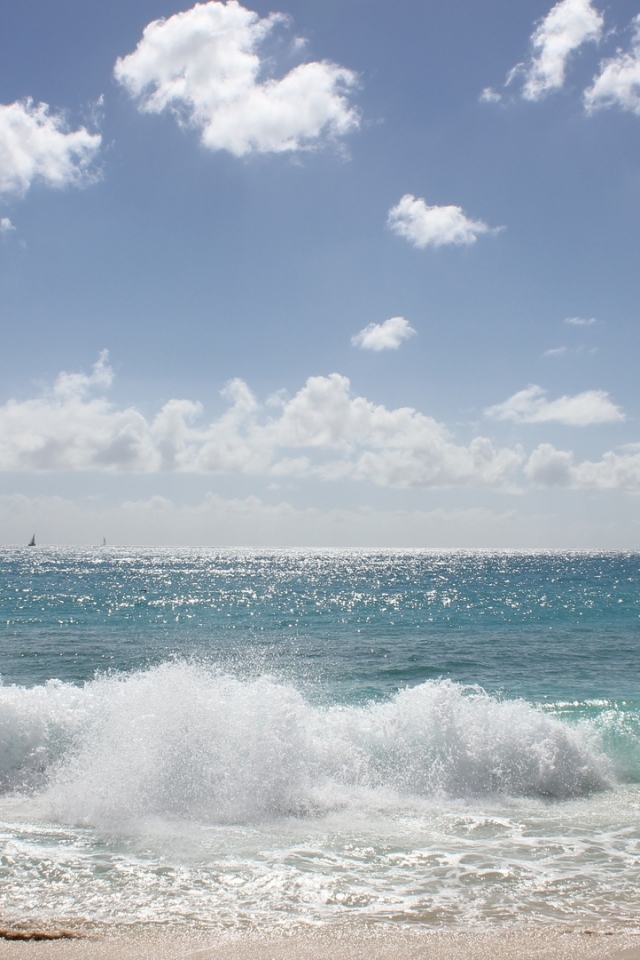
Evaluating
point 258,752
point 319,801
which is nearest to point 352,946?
point 319,801

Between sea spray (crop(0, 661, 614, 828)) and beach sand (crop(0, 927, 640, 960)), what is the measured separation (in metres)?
3.52

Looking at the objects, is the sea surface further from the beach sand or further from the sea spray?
the beach sand

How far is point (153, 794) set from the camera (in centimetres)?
1017

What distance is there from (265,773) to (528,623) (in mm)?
29165

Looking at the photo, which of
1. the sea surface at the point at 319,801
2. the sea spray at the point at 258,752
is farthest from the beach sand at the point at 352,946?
the sea spray at the point at 258,752

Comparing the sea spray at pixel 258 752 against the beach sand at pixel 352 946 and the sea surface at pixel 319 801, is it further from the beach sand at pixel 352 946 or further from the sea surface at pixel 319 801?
the beach sand at pixel 352 946

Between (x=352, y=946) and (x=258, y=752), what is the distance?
5460mm

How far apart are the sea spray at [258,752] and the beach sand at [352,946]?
3.52m

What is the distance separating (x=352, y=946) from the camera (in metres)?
6.08

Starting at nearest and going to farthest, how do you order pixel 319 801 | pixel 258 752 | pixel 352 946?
pixel 352 946 < pixel 319 801 < pixel 258 752

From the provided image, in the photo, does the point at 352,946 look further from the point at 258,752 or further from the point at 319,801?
the point at 258,752

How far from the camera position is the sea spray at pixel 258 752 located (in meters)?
10.3

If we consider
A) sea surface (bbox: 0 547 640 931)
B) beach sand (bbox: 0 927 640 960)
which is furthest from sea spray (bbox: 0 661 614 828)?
beach sand (bbox: 0 927 640 960)

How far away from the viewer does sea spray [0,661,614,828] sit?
33.7 ft
